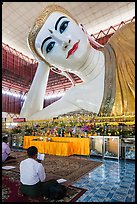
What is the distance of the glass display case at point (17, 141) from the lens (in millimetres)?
8562

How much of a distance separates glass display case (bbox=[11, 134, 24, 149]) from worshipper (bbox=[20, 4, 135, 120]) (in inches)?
277

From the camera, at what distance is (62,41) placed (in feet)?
6.13

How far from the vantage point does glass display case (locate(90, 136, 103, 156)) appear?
5.96 metres

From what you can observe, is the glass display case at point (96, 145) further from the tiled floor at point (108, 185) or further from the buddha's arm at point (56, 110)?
the buddha's arm at point (56, 110)

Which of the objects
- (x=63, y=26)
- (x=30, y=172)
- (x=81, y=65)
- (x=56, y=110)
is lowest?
(x=30, y=172)

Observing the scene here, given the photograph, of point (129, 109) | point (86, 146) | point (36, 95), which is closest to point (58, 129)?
point (86, 146)

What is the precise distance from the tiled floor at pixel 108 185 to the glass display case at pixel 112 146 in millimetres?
1122

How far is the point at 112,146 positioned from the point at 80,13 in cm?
451

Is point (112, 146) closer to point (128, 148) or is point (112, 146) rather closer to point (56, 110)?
point (128, 148)

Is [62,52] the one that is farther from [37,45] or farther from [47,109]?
[47,109]

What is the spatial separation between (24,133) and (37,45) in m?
7.24

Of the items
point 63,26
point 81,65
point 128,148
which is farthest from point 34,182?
point 128,148

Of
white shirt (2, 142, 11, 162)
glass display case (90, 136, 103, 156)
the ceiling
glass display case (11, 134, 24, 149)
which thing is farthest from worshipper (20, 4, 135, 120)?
glass display case (11, 134, 24, 149)

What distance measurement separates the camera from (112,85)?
5.66 feet
